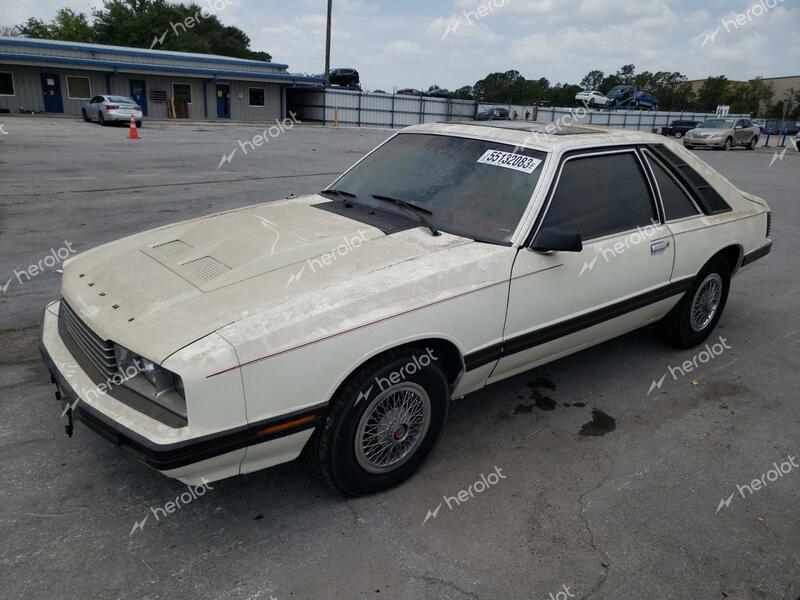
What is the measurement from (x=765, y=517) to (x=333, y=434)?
2117 millimetres

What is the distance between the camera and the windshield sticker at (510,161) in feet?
10.8

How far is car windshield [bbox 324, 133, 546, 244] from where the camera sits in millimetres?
3146

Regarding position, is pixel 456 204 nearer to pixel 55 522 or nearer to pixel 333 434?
pixel 333 434

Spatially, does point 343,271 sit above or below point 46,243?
above

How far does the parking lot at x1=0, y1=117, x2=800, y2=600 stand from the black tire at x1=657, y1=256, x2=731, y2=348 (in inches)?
6.4

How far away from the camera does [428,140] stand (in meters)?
3.79

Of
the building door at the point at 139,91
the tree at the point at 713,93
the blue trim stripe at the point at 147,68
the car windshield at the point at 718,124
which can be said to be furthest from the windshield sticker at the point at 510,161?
the tree at the point at 713,93

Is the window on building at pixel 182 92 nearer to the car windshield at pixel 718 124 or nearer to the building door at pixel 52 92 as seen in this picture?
the building door at pixel 52 92

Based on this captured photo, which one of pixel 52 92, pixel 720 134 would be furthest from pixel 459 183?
pixel 52 92

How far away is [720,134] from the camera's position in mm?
25422

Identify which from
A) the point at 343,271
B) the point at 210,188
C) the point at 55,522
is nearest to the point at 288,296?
the point at 343,271
